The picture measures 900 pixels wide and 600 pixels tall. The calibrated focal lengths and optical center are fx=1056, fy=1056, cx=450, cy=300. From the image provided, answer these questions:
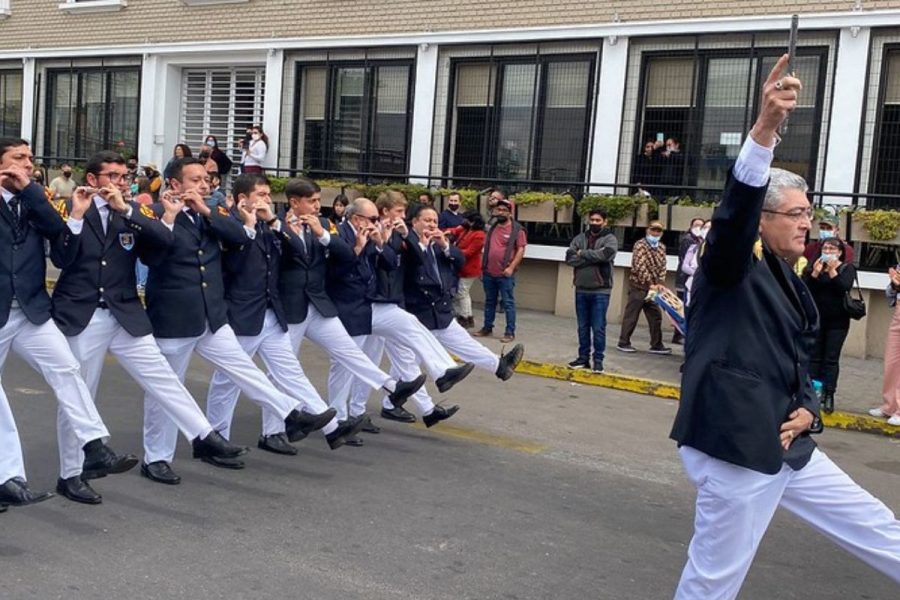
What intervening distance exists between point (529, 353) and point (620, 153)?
429cm

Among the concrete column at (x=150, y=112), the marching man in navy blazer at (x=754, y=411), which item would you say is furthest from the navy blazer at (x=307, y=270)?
the concrete column at (x=150, y=112)

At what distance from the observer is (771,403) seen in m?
3.92

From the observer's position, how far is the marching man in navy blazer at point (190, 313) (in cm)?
672

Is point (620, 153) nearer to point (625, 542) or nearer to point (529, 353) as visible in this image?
point (529, 353)

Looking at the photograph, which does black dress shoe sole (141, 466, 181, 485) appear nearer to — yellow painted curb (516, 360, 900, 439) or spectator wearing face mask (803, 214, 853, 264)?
yellow painted curb (516, 360, 900, 439)

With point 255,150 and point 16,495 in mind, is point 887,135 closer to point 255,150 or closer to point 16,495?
point 255,150

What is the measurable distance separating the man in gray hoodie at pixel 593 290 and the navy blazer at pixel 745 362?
775 centimetres

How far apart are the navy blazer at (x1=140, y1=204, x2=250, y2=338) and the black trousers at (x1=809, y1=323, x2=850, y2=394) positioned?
6.06 m

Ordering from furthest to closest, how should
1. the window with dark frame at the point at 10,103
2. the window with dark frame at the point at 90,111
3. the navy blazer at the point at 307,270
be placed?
the window with dark frame at the point at 10,103 → the window with dark frame at the point at 90,111 → the navy blazer at the point at 307,270

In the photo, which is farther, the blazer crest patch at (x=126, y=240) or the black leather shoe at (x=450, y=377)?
the black leather shoe at (x=450, y=377)

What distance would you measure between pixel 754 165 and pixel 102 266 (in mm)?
4216

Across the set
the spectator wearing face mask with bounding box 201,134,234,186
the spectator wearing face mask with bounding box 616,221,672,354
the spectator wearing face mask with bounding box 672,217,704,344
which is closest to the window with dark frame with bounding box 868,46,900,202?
the spectator wearing face mask with bounding box 672,217,704,344

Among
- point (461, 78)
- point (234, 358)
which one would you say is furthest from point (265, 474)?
point (461, 78)

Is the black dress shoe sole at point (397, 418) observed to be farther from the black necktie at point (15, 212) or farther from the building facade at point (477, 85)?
the building facade at point (477, 85)
